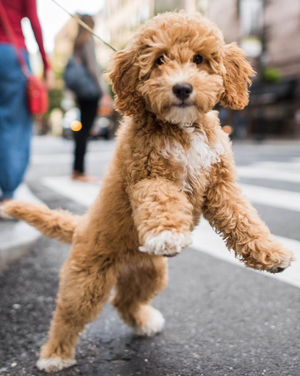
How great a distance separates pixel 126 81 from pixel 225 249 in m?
2.24

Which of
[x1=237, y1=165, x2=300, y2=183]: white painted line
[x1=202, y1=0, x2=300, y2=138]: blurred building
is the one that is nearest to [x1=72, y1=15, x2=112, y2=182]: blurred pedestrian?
[x1=237, y1=165, x2=300, y2=183]: white painted line

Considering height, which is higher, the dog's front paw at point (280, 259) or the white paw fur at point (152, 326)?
the dog's front paw at point (280, 259)

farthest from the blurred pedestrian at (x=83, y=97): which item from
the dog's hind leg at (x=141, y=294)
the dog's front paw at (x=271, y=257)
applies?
the dog's front paw at (x=271, y=257)

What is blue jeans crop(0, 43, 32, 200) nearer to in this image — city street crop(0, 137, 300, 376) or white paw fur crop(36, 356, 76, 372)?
city street crop(0, 137, 300, 376)

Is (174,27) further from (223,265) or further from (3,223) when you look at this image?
(3,223)

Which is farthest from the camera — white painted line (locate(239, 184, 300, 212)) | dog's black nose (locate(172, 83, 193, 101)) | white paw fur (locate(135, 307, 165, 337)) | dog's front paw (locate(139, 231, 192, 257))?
white painted line (locate(239, 184, 300, 212))

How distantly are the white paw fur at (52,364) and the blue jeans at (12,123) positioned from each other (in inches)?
89.2

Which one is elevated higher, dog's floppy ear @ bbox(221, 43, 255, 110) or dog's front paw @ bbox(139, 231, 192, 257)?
dog's floppy ear @ bbox(221, 43, 255, 110)

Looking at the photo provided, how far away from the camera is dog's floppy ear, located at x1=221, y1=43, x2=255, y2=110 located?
191 cm

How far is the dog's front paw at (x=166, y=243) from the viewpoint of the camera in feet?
5.11

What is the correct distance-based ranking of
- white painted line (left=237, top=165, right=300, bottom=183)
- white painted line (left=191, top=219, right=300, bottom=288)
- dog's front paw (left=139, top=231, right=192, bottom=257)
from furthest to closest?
white painted line (left=237, top=165, right=300, bottom=183) < white painted line (left=191, top=219, right=300, bottom=288) < dog's front paw (left=139, top=231, right=192, bottom=257)

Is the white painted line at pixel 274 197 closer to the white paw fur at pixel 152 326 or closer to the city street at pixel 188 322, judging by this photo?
the city street at pixel 188 322

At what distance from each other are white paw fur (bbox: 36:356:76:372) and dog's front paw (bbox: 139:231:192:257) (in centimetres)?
96

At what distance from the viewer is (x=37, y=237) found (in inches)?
152
